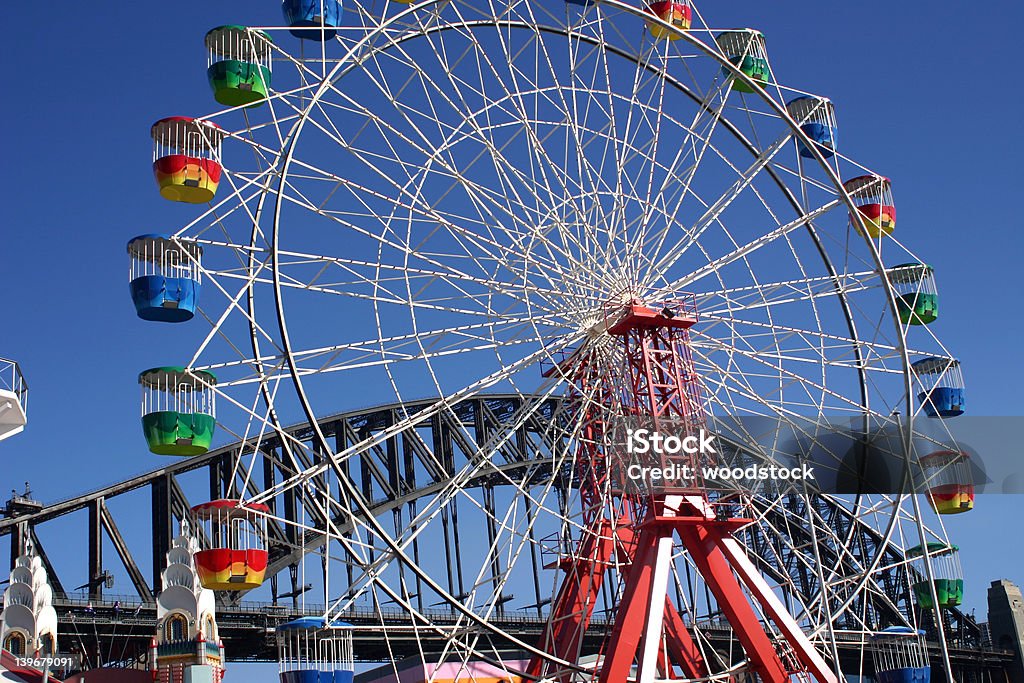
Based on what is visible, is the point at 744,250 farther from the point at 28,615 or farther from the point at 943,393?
the point at 28,615

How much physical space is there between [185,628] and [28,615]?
562 centimetres

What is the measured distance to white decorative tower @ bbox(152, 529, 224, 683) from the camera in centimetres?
3559

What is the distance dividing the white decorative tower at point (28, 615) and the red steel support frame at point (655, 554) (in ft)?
58.4

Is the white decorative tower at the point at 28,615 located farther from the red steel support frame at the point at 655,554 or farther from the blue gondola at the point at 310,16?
the blue gondola at the point at 310,16

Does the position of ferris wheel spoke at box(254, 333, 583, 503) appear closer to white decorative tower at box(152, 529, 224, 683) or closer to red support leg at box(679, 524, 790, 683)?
red support leg at box(679, 524, 790, 683)

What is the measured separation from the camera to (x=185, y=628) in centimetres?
3641

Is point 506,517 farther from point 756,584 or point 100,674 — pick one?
point 100,674

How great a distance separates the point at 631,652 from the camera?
80.5 ft

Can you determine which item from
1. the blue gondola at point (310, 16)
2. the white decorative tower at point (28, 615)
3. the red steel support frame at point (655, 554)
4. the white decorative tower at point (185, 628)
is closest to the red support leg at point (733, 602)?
the red steel support frame at point (655, 554)

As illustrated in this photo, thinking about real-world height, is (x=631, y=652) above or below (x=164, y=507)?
below

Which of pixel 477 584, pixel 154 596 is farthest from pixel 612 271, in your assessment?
pixel 154 596

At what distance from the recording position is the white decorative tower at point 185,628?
35.6 meters

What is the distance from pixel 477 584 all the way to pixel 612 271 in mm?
7756

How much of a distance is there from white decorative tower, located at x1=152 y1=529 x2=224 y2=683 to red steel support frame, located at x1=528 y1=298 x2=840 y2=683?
11607 mm
